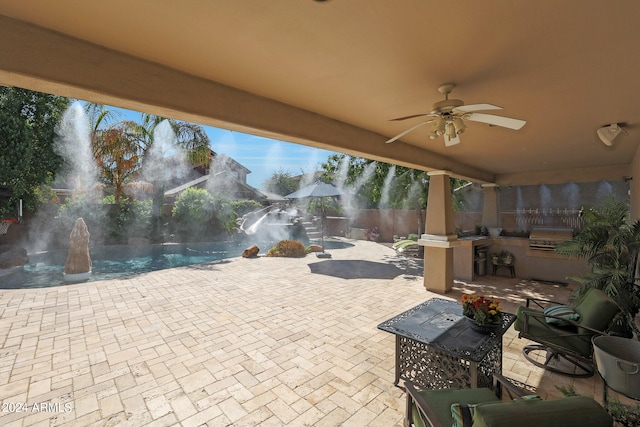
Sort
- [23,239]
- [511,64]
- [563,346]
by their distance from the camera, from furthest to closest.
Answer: [23,239] → [563,346] → [511,64]

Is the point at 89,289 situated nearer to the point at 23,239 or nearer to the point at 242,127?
the point at 242,127

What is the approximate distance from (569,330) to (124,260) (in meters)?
13.6

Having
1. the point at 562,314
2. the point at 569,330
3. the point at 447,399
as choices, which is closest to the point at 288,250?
the point at 562,314

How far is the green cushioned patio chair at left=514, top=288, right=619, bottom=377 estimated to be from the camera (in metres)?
2.96

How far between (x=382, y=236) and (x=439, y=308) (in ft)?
39.4

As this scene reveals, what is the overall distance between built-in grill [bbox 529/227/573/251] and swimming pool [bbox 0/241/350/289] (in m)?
7.67

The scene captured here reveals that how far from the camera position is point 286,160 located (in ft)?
113

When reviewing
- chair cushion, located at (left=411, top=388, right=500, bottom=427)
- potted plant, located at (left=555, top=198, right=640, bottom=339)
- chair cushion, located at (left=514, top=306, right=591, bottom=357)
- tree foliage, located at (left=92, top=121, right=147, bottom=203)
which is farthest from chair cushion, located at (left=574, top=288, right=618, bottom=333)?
tree foliage, located at (left=92, top=121, right=147, bottom=203)

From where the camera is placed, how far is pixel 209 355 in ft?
11.1

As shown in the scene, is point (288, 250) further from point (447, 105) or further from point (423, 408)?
point (423, 408)

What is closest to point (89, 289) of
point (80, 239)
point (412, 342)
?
point (80, 239)

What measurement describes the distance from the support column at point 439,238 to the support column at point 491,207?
2918 mm

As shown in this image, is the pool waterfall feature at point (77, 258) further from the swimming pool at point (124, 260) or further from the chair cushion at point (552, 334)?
the chair cushion at point (552, 334)

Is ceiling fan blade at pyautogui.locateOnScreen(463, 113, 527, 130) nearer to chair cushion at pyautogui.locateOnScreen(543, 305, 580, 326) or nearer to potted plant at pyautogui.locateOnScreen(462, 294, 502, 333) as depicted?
potted plant at pyautogui.locateOnScreen(462, 294, 502, 333)
